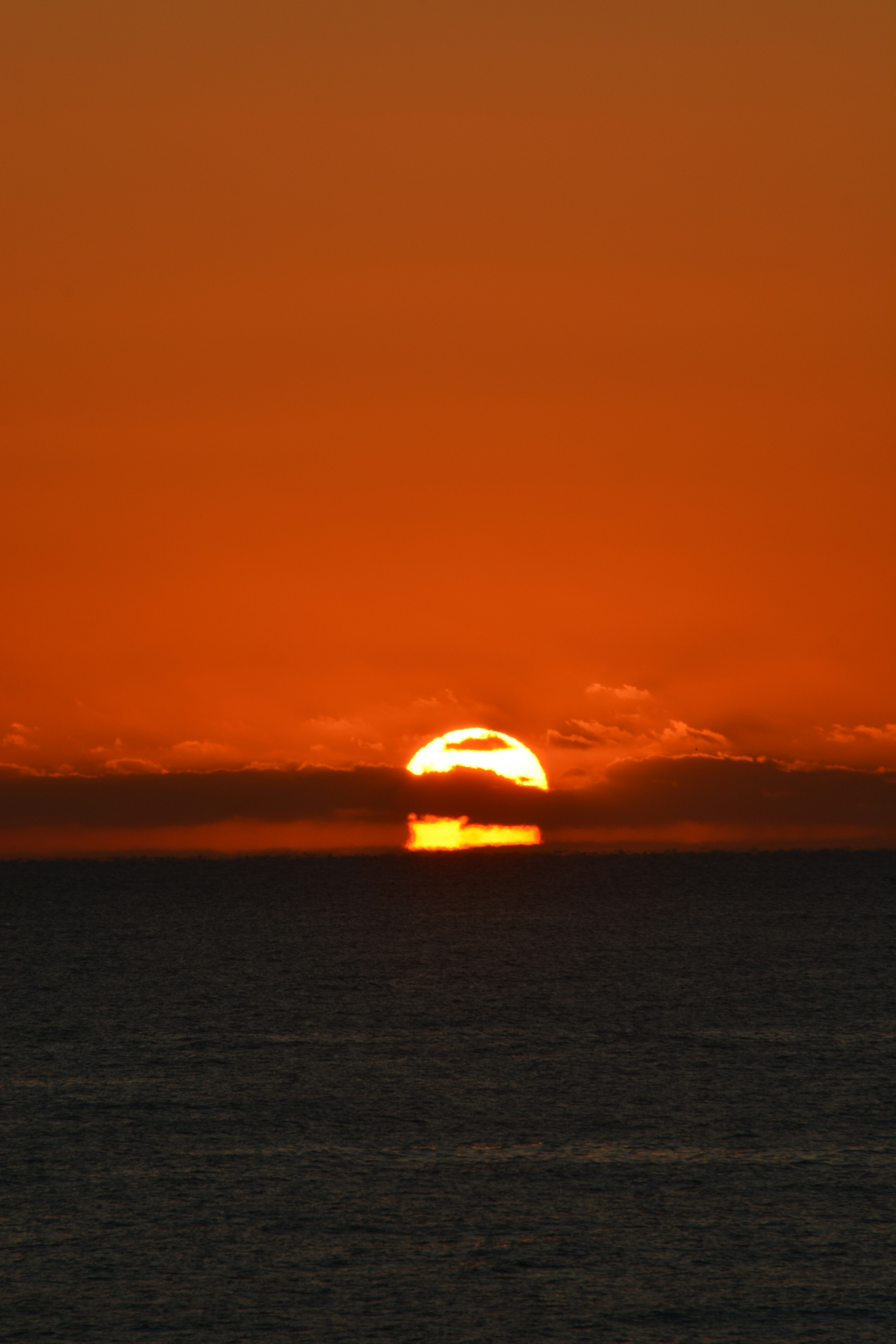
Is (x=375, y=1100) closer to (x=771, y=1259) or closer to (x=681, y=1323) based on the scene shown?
(x=771, y=1259)

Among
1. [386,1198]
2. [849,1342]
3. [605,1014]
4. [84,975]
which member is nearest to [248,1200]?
[386,1198]

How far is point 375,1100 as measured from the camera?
185 ft

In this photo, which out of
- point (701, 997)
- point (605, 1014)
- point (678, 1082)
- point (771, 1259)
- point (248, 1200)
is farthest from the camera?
point (701, 997)

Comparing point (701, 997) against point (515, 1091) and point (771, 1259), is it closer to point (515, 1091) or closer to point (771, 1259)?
point (515, 1091)

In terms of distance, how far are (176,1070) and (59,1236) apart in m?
31.8

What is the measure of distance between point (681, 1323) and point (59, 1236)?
15844 millimetres

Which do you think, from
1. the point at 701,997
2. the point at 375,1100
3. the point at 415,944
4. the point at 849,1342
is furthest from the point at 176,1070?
the point at 415,944

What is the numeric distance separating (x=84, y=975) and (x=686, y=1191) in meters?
92.5

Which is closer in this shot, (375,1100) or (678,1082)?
(375,1100)

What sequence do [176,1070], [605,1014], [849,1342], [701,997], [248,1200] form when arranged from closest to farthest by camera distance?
[849,1342], [248,1200], [176,1070], [605,1014], [701,997]

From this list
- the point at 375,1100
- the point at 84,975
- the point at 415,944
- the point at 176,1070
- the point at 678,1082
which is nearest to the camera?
the point at 375,1100

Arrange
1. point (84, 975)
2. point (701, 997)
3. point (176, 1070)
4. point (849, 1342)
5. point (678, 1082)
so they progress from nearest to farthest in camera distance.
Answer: point (849, 1342) < point (678, 1082) < point (176, 1070) < point (701, 997) < point (84, 975)

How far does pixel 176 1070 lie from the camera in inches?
2608

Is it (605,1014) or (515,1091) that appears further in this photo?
(605,1014)
